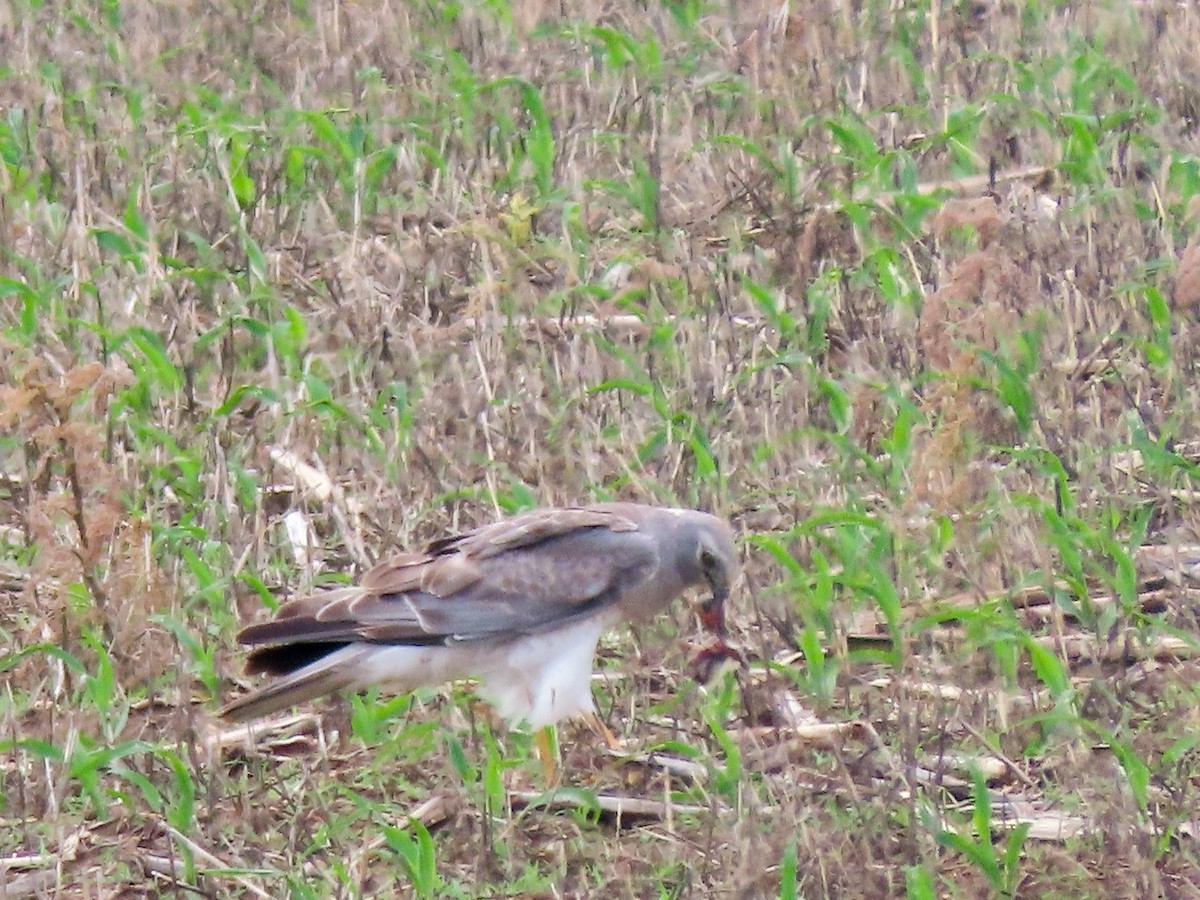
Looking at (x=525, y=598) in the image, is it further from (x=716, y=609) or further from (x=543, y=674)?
(x=716, y=609)

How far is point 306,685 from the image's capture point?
541cm

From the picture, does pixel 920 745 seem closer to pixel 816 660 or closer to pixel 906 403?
pixel 816 660

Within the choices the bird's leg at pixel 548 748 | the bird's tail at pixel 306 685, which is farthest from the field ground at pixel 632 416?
the bird's tail at pixel 306 685

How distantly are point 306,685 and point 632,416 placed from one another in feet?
6.54

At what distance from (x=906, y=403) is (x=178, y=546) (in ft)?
7.62

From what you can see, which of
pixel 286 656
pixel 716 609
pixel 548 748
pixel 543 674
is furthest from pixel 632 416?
pixel 286 656

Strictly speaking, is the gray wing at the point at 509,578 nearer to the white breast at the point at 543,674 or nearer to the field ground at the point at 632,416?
the white breast at the point at 543,674

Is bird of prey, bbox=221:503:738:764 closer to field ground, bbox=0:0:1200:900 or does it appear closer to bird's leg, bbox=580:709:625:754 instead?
bird's leg, bbox=580:709:625:754

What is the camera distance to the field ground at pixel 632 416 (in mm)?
5191

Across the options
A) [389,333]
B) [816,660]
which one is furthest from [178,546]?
[816,660]

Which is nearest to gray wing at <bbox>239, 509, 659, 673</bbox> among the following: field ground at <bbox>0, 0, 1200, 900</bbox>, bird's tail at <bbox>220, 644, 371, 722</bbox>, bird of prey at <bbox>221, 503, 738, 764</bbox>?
bird of prey at <bbox>221, 503, 738, 764</bbox>

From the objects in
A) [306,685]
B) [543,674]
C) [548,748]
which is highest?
[306,685]

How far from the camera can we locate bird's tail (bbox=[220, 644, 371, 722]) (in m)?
5.32

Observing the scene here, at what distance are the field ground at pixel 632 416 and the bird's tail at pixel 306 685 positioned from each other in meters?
0.17
